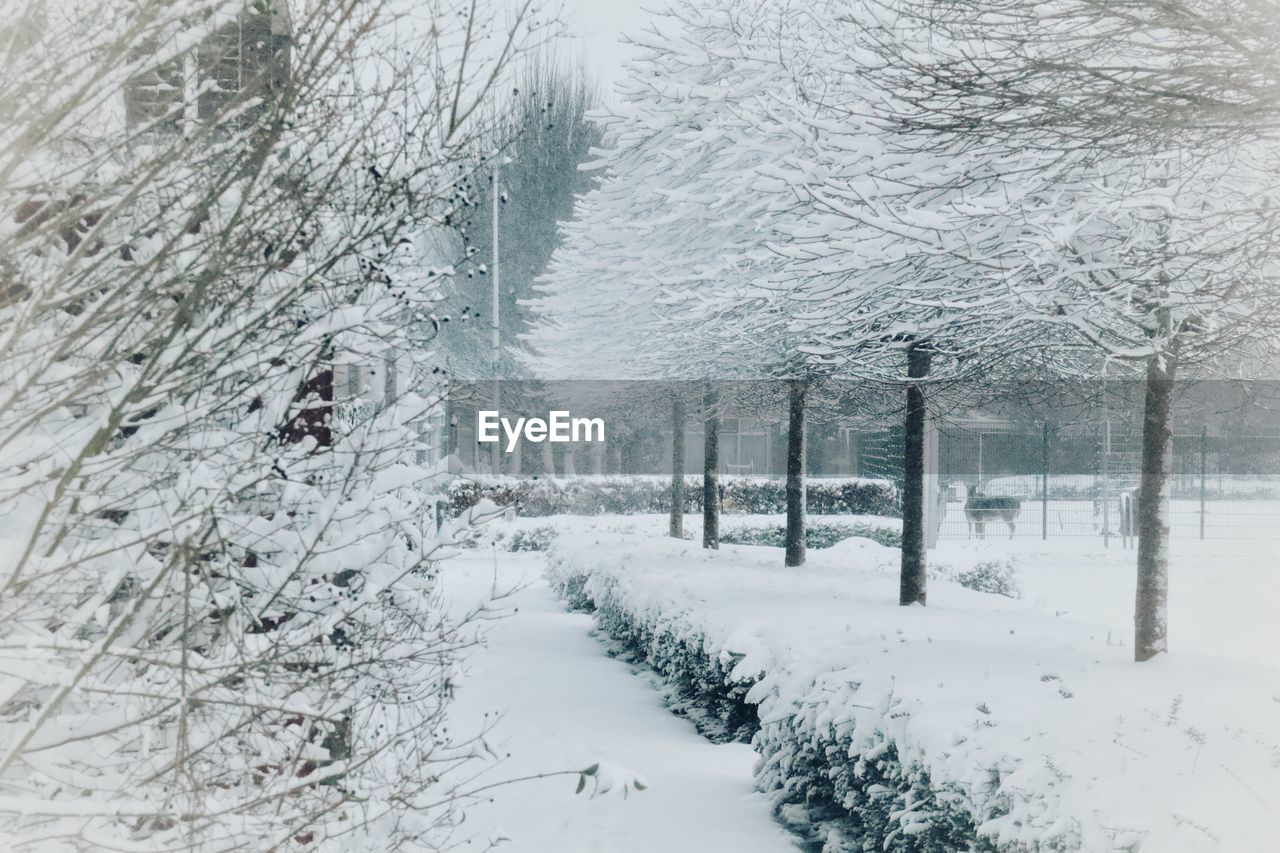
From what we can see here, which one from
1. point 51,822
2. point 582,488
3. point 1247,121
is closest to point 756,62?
point 1247,121

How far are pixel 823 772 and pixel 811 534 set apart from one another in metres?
15.4

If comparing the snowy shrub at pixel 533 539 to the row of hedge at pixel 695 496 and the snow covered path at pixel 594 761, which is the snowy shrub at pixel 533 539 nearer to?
the row of hedge at pixel 695 496

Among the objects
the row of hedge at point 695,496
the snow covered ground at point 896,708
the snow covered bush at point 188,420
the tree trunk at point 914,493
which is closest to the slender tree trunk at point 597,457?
the row of hedge at point 695,496

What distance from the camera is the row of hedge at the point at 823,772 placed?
4.02 meters

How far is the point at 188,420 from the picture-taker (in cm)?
238

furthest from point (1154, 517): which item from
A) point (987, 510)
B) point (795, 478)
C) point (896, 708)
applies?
point (987, 510)

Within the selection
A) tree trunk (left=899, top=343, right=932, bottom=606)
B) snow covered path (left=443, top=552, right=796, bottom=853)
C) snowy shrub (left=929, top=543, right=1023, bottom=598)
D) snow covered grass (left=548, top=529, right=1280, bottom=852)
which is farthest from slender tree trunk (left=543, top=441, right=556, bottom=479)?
tree trunk (left=899, top=343, right=932, bottom=606)

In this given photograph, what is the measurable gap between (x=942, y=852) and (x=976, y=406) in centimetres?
794

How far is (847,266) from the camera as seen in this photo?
634 centimetres

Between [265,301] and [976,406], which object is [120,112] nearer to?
[265,301]

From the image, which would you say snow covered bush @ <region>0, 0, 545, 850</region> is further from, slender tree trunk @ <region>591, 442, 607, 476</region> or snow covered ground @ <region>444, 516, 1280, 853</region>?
slender tree trunk @ <region>591, 442, 607, 476</region>

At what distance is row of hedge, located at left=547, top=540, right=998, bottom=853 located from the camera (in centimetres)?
402

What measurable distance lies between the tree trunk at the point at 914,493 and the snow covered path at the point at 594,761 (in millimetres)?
2397

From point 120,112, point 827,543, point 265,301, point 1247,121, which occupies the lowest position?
point 827,543
